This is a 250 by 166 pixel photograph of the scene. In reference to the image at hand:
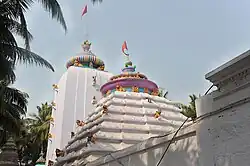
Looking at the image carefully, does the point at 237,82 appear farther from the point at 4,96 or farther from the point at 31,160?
the point at 31,160

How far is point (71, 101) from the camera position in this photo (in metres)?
16.4

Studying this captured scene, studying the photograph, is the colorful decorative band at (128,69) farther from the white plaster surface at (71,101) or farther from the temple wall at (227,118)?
the temple wall at (227,118)

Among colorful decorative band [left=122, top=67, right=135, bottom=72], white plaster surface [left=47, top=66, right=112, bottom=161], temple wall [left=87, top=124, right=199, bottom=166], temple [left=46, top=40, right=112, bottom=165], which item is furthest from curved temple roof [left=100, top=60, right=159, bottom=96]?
temple wall [left=87, top=124, right=199, bottom=166]

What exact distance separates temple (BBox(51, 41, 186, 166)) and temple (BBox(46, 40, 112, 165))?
4492 millimetres

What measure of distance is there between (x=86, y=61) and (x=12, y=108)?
731 centimetres

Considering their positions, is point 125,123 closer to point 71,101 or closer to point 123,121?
point 123,121

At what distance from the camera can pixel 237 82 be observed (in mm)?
3420

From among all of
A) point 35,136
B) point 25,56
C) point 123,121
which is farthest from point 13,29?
point 35,136

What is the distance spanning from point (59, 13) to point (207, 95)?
20.6 feet

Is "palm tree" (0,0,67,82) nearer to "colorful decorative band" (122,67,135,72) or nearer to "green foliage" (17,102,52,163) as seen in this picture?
"colorful decorative band" (122,67,135,72)

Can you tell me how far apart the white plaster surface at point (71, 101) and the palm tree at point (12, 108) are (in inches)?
81.6

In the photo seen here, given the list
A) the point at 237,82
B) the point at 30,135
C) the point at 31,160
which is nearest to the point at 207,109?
the point at 237,82

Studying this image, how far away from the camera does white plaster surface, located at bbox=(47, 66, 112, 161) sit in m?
A: 15.3

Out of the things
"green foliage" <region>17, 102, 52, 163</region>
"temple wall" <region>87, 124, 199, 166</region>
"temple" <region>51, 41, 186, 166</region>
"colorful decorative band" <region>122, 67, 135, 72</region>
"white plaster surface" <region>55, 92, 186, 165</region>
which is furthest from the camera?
"green foliage" <region>17, 102, 52, 163</region>
